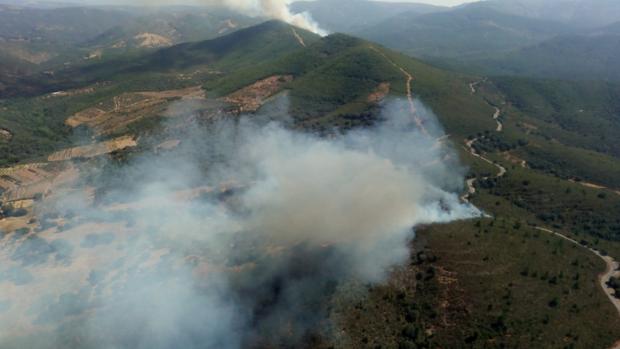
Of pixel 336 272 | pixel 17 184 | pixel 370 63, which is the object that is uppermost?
pixel 370 63

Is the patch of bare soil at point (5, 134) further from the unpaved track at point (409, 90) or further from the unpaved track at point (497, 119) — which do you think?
the unpaved track at point (497, 119)

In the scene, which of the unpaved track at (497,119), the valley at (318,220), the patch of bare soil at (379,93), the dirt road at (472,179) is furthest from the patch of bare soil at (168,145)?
the unpaved track at (497,119)

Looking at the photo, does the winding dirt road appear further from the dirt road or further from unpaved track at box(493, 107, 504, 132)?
unpaved track at box(493, 107, 504, 132)

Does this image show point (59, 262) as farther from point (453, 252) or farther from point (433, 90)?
point (433, 90)

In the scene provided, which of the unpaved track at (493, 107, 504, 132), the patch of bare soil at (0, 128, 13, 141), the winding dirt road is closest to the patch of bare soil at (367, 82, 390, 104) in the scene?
the unpaved track at (493, 107, 504, 132)

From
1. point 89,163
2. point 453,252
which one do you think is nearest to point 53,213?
point 89,163
